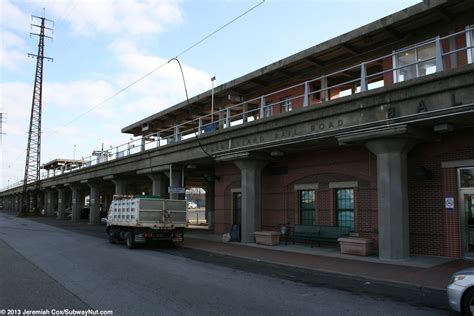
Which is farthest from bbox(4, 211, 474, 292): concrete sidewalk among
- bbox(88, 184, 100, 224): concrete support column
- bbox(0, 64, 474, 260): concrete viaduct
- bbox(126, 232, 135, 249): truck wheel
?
bbox(88, 184, 100, 224): concrete support column

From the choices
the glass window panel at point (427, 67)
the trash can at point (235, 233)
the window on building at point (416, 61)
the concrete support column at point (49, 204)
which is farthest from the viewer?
the concrete support column at point (49, 204)

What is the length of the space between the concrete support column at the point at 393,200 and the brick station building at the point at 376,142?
0.03m

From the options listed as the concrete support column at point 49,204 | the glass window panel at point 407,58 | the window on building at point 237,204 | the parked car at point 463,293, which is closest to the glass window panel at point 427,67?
the glass window panel at point 407,58

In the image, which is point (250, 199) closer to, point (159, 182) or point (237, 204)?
point (237, 204)

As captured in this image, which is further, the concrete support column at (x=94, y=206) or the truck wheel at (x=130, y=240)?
the concrete support column at (x=94, y=206)

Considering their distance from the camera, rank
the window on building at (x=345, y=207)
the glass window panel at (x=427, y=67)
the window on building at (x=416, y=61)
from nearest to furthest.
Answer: the glass window panel at (x=427, y=67), the window on building at (x=416, y=61), the window on building at (x=345, y=207)

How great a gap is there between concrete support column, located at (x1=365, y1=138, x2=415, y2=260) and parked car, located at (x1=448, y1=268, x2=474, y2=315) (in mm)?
6579

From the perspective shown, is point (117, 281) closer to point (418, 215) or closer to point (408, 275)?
point (408, 275)

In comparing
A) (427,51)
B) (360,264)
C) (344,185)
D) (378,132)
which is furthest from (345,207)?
(427,51)

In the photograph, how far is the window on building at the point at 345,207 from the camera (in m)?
17.8

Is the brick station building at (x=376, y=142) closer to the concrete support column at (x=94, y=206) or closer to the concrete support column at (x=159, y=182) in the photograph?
the concrete support column at (x=159, y=182)

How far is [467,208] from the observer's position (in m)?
14.0

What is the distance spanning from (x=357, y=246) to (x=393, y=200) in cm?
238

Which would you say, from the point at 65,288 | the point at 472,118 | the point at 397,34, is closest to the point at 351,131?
the point at 472,118
